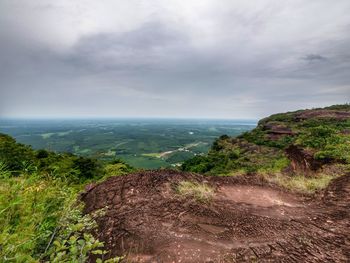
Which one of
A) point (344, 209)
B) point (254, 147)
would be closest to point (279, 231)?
point (344, 209)

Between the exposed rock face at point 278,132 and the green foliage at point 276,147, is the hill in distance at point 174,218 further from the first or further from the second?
the exposed rock face at point 278,132

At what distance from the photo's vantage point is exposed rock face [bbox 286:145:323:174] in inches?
490

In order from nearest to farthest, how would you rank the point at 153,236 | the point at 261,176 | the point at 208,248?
the point at 208,248
the point at 153,236
the point at 261,176

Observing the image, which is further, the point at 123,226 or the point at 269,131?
the point at 269,131

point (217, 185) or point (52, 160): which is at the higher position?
point (217, 185)

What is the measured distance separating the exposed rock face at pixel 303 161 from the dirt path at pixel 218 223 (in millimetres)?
4918

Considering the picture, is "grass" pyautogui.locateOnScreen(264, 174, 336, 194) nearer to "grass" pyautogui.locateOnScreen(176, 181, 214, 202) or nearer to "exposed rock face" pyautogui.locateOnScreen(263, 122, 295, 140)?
"grass" pyautogui.locateOnScreen(176, 181, 214, 202)

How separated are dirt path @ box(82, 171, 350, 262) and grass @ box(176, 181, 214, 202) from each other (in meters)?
0.21

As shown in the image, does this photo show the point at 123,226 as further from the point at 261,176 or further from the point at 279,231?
the point at 261,176

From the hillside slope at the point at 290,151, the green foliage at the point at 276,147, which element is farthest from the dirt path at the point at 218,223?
the green foliage at the point at 276,147

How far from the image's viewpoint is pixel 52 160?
19.0 metres

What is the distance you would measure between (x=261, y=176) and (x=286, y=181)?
3.52 ft

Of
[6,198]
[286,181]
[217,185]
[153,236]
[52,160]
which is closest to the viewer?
[6,198]

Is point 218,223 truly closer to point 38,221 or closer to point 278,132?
point 38,221
